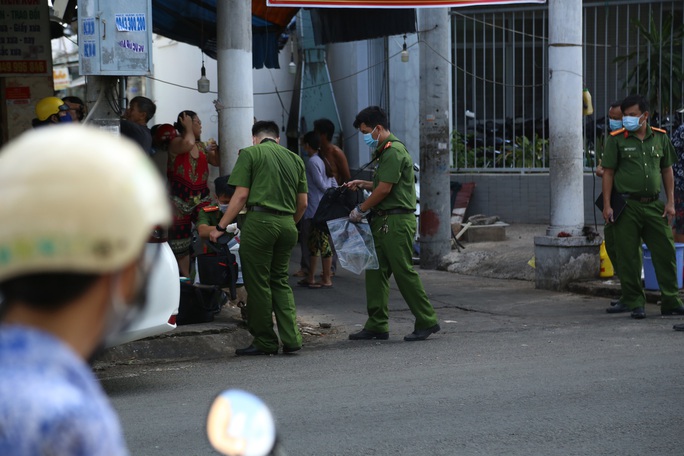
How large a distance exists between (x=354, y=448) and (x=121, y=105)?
164 inches

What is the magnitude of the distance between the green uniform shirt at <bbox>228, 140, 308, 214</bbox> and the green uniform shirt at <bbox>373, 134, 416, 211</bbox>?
85 cm

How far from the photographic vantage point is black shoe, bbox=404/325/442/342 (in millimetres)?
8540

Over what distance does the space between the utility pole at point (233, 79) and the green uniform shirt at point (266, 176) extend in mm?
1610

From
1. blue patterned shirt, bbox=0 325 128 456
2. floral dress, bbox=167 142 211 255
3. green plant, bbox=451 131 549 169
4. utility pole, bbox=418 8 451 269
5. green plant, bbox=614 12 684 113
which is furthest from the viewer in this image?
green plant, bbox=451 131 549 169

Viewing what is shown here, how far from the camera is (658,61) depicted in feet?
49.2

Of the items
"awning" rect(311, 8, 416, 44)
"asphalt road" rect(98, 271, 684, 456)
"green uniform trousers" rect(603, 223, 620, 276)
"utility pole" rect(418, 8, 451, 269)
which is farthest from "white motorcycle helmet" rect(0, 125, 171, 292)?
"utility pole" rect(418, 8, 451, 269)

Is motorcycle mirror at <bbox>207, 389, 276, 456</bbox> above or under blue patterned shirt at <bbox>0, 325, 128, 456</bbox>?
under

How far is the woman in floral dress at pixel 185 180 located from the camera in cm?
957

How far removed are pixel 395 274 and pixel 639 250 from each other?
2533 millimetres

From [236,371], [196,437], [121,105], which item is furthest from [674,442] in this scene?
[121,105]

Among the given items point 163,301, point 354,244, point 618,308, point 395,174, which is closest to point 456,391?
point 163,301

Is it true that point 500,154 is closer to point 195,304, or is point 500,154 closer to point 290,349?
point 195,304

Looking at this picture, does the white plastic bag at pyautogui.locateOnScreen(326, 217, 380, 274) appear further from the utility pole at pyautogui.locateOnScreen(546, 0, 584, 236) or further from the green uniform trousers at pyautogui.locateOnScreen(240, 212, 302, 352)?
the utility pole at pyautogui.locateOnScreen(546, 0, 584, 236)

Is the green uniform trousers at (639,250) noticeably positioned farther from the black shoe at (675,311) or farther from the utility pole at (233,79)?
the utility pole at (233,79)
